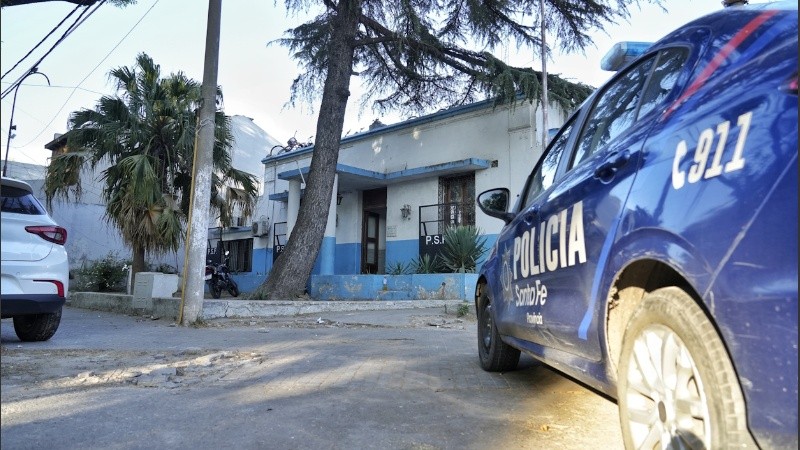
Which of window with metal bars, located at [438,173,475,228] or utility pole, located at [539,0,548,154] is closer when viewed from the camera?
utility pole, located at [539,0,548,154]

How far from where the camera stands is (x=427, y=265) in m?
13.5

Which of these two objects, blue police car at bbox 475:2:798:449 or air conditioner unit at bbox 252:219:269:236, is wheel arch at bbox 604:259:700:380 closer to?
blue police car at bbox 475:2:798:449

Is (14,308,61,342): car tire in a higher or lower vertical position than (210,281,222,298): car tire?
lower

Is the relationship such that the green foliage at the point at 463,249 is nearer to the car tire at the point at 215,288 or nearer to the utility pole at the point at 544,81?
the utility pole at the point at 544,81

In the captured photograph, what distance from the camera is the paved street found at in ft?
8.87

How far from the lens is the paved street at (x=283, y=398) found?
2705 mm

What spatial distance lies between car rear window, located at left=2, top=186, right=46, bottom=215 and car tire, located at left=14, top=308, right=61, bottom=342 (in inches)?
52.3

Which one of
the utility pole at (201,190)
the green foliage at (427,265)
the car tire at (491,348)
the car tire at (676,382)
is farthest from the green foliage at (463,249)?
the car tire at (676,382)

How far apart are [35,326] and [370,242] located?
1283 centimetres

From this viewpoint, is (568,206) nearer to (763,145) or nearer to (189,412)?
(763,145)

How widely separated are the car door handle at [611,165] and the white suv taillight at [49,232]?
5083 millimetres

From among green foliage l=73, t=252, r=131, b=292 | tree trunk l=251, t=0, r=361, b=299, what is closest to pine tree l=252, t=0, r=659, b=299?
tree trunk l=251, t=0, r=361, b=299

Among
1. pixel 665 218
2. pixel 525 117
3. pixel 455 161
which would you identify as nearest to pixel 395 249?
pixel 455 161

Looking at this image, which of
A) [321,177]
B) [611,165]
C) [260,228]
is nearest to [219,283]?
[260,228]
